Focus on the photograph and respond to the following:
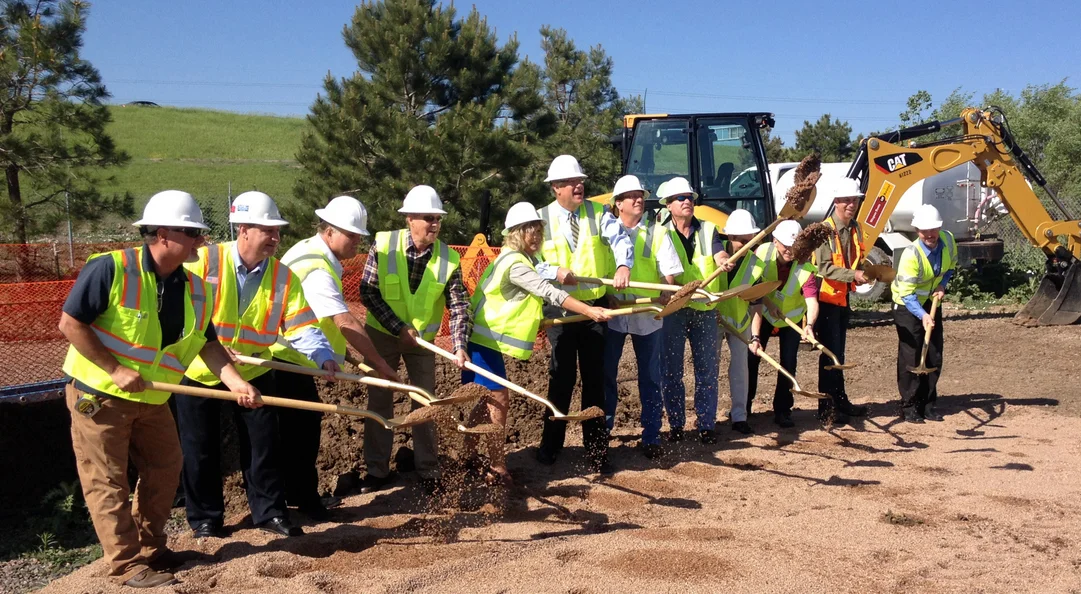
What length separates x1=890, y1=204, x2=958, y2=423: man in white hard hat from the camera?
7.65m

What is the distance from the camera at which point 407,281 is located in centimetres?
556

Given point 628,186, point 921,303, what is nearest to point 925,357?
point 921,303

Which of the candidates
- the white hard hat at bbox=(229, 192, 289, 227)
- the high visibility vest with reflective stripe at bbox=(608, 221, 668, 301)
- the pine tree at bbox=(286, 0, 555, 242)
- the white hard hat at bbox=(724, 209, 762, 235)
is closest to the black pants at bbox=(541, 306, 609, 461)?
the high visibility vest with reflective stripe at bbox=(608, 221, 668, 301)

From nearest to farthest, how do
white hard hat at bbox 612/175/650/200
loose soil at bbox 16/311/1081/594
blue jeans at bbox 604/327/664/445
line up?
loose soil at bbox 16/311/1081/594, white hard hat at bbox 612/175/650/200, blue jeans at bbox 604/327/664/445

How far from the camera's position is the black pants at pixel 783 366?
24.8 ft

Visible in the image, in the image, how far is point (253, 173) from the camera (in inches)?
1543

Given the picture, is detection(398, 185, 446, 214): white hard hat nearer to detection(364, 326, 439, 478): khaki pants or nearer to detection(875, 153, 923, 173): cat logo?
detection(364, 326, 439, 478): khaki pants

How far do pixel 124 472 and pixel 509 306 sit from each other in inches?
91.8

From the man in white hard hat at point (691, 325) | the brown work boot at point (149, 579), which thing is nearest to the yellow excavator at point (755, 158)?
the man in white hard hat at point (691, 325)

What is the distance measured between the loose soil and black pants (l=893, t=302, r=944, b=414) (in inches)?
10.3

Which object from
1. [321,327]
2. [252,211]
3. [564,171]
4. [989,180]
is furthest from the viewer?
[989,180]

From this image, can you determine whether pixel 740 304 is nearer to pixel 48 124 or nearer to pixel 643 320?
pixel 643 320

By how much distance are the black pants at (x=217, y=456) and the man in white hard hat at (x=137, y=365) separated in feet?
1.24

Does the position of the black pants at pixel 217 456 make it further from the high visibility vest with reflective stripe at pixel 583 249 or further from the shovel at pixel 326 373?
the high visibility vest with reflective stripe at pixel 583 249
